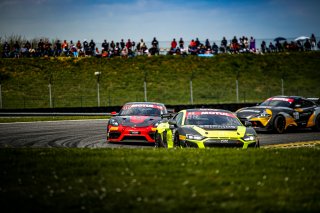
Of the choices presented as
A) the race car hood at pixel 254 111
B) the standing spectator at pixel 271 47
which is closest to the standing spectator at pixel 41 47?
the standing spectator at pixel 271 47

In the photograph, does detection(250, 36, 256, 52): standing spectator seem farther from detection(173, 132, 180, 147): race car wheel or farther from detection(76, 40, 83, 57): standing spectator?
detection(173, 132, 180, 147): race car wheel

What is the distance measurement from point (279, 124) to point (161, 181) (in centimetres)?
1383

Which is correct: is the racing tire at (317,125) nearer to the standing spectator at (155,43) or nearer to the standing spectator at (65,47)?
the standing spectator at (155,43)

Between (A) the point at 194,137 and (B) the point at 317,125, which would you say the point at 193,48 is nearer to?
(B) the point at 317,125

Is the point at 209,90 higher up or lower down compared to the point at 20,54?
lower down

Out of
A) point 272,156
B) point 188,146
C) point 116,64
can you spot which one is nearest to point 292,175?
point 272,156

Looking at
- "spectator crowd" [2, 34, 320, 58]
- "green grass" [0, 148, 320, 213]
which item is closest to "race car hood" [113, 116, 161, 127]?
"green grass" [0, 148, 320, 213]

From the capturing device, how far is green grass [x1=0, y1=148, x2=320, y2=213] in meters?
6.96

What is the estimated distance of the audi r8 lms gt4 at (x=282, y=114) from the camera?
832 inches

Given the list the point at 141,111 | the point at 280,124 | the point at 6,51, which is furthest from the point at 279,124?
the point at 6,51

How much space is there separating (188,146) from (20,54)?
43222 millimetres

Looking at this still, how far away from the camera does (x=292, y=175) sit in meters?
8.77

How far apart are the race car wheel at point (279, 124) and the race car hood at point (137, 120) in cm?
526

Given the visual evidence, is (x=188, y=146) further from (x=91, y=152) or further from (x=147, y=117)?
(x=147, y=117)
